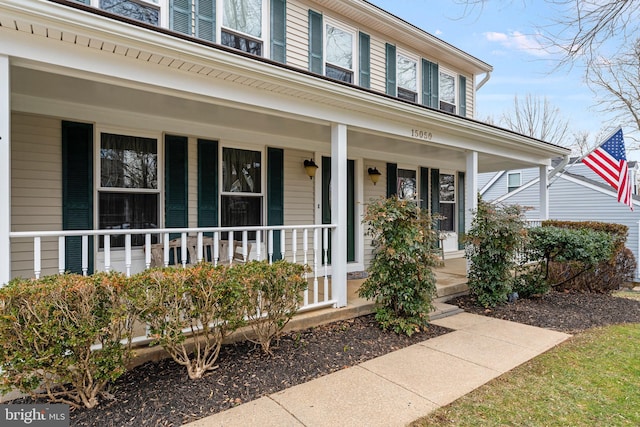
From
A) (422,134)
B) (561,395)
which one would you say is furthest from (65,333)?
(422,134)

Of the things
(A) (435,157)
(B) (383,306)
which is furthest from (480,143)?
(B) (383,306)

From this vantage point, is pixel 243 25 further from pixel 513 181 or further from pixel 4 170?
pixel 513 181

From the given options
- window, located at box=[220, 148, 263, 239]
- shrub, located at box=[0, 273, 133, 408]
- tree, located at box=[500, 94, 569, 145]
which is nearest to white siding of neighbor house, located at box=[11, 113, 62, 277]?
shrub, located at box=[0, 273, 133, 408]

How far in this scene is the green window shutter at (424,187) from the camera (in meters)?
8.69

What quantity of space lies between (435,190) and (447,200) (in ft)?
2.35

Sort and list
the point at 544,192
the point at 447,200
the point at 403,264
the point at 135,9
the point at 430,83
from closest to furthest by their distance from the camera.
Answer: the point at 403,264, the point at 135,9, the point at 430,83, the point at 544,192, the point at 447,200

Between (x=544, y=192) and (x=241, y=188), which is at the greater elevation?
(x=544, y=192)

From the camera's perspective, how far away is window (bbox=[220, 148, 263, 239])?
18.6 ft

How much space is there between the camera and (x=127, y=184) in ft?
15.6

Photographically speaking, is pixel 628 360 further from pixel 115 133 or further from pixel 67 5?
pixel 115 133

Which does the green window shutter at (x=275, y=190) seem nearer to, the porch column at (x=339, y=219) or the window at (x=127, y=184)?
the porch column at (x=339, y=219)

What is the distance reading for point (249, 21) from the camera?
600 centimetres

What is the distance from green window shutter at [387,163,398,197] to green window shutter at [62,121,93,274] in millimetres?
5586

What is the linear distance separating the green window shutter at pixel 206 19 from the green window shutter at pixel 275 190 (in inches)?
77.3
